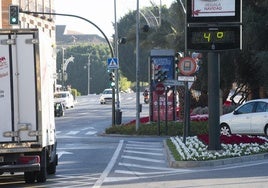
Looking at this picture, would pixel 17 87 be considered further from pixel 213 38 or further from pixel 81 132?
pixel 81 132

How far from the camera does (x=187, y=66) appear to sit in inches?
885

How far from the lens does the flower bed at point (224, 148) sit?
58.6ft

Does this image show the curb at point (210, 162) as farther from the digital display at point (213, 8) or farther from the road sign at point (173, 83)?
the road sign at point (173, 83)

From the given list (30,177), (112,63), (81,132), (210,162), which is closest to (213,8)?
(210,162)

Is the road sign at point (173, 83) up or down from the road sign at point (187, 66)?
down

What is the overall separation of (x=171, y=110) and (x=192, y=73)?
15.8 m

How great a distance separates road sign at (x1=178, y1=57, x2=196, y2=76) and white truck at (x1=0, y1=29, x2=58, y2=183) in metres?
9.99

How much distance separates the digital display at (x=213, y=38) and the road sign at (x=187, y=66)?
3413 mm

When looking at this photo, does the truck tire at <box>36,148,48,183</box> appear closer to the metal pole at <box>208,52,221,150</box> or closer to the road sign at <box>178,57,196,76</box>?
the metal pole at <box>208,52,221,150</box>

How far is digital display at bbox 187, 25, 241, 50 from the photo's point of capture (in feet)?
61.5

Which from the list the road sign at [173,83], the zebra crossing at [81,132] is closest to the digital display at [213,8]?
the road sign at [173,83]

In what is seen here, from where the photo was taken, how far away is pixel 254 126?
26547 millimetres

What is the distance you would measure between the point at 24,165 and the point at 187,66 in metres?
10.7

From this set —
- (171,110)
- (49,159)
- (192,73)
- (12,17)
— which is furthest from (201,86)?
(49,159)
